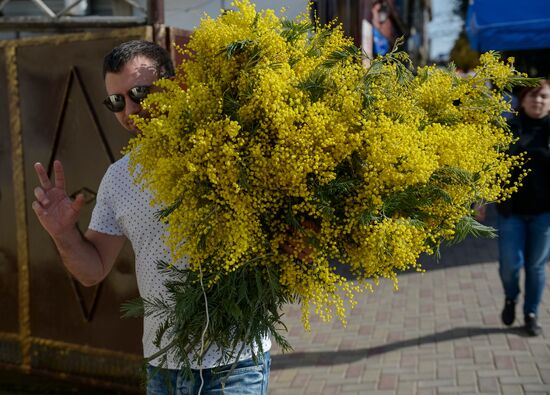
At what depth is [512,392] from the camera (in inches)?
167

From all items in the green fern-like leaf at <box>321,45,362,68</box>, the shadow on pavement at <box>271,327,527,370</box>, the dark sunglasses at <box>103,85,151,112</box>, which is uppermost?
the green fern-like leaf at <box>321,45,362,68</box>

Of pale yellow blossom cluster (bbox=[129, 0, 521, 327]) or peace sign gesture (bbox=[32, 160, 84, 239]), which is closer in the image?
pale yellow blossom cluster (bbox=[129, 0, 521, 327])

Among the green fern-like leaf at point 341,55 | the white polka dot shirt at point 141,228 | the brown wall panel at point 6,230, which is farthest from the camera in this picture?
the brown wall panel at point 6,230

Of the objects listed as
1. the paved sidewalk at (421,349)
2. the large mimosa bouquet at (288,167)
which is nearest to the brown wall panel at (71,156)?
the paved sidewalk at (421,349)

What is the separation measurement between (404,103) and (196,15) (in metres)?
5.84

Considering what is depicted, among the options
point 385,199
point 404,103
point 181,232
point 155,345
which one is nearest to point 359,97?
point 404,103

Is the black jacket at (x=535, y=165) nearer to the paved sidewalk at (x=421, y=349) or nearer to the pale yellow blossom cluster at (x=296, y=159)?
the paved sidewalk at (x=421, y=349)

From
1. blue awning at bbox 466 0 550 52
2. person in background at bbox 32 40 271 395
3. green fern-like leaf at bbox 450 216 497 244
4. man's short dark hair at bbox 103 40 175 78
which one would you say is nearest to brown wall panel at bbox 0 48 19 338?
person in background at bbox 32 40 271 395

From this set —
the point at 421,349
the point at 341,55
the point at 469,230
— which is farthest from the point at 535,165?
the point at 341,55

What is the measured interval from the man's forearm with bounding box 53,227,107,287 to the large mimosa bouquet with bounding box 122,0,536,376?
43cm

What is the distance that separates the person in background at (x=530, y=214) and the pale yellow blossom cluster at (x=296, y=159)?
11.0ft

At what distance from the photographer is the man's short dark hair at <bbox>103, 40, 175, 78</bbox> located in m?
2.24

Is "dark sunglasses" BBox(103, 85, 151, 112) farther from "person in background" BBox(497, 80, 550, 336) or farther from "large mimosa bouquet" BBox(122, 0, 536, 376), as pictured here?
"person in background" BBox(497, 80, 550, 336)

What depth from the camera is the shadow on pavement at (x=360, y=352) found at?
16.6 feet
